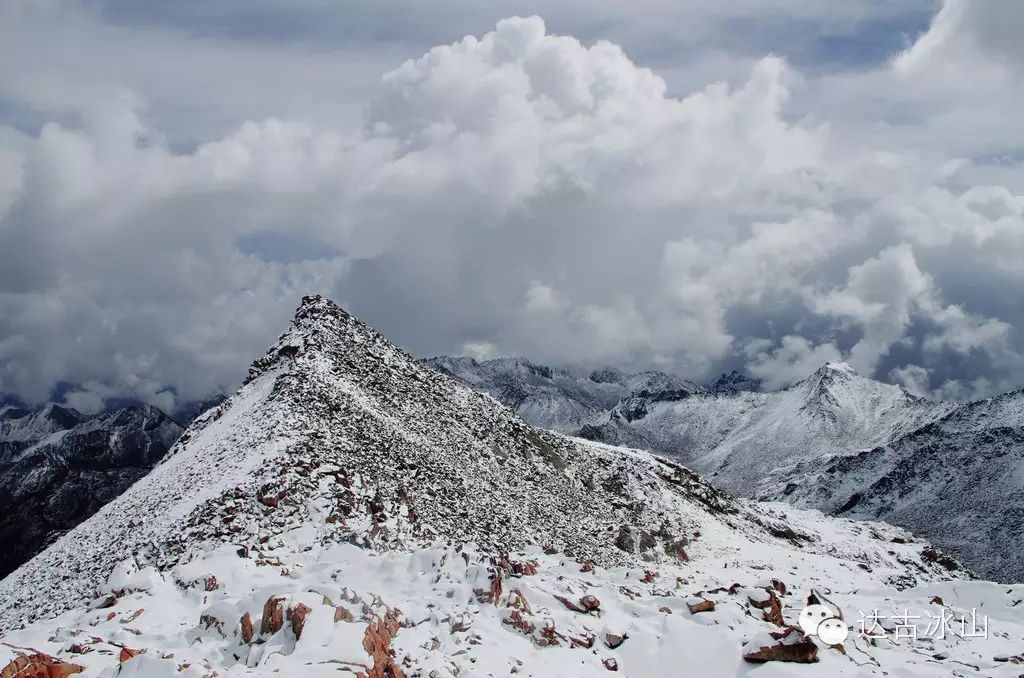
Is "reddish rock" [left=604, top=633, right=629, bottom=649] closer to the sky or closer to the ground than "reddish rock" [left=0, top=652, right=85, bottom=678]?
closer to the sky

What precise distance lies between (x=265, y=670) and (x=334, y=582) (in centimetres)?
882

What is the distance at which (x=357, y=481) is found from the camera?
41000 mm

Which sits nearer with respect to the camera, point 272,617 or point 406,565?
point 272,617

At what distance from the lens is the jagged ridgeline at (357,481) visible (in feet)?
118

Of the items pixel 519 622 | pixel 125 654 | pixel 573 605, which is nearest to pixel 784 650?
pixel 573 605

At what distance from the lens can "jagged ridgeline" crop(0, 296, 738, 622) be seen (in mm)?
35875

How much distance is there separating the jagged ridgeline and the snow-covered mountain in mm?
186

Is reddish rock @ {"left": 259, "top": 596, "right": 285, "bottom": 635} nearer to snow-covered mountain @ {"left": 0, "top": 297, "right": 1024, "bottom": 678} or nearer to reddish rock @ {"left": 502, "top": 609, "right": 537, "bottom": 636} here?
snow-covered mountain @ {"left": 0, "top": 297, "right": 1024, "bottom": 678}

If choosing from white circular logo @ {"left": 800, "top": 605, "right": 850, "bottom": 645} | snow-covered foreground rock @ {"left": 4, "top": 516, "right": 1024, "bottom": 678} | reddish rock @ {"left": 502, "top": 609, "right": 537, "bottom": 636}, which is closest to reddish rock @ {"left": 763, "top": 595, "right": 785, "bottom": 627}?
snow-covered foreground rock @ {"left": 4, "top": 516, "right": 1024, "bottom": 678}

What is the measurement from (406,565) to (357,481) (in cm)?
1149

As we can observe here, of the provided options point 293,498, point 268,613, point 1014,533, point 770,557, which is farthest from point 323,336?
point 1014,533

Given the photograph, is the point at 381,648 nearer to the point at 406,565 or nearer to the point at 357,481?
the point at 406,565

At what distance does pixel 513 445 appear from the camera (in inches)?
2336

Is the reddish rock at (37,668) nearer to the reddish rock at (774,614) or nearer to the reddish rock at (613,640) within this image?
the reddish rock at (613,640)
